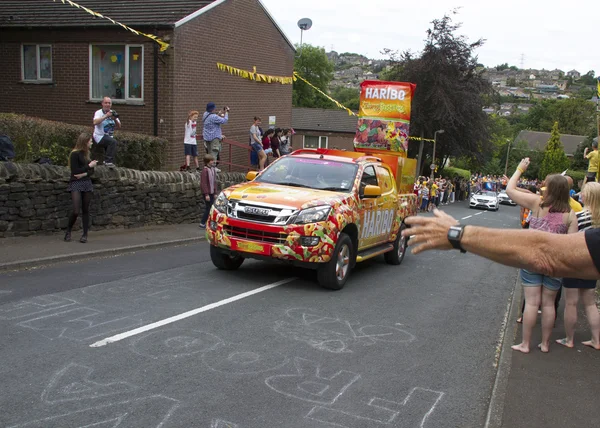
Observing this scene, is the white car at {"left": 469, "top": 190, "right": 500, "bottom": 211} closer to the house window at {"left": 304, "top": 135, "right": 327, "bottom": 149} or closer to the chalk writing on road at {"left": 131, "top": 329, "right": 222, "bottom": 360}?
the house window at {"left": 304, "top": 135, "right": 327, "bottom": 149}

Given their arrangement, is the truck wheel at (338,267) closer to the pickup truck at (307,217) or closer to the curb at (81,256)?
the pickup truck at (307,217)

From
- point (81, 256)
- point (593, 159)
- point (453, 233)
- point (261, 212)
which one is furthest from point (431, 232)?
point (593, 159)

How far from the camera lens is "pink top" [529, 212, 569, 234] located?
6.72 meters

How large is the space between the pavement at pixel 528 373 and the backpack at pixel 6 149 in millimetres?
1450

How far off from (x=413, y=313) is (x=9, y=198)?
707cm

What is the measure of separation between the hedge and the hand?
1033cm

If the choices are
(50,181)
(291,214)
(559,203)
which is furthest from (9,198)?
(559,203)

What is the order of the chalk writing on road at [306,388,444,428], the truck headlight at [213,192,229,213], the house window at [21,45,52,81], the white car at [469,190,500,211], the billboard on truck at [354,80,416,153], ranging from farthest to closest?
the white car at [469,190,500,211] < the house window at [21,45,52,81] < the billboard on truck at [354,80,416,153] < the truck headlight at [213,192,229,213] < the chalk writing on road at [306,388,444,428]

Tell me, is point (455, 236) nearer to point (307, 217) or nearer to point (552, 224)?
point (552, 224)

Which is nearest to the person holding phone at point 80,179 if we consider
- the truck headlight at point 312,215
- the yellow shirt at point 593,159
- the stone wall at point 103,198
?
the stone wall at point 103,198

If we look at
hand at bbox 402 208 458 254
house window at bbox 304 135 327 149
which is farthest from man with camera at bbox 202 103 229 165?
house window at bbox 304 135 327 149

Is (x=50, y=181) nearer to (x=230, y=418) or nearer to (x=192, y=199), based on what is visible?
(x=192, y=199)

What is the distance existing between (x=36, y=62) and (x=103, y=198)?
938cm

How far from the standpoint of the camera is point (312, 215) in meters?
8.71
